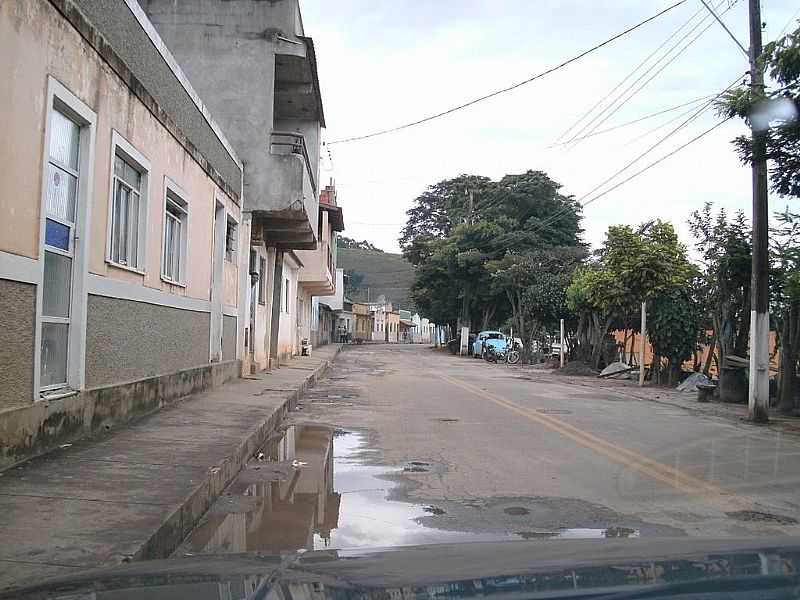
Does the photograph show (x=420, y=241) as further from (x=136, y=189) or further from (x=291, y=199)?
Result: (x=136, y=189)

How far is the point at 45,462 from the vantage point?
21.8ft

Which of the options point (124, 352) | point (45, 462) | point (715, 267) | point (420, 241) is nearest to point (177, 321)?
point (124, 352)

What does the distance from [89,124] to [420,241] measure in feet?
163

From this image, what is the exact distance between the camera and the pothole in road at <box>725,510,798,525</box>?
20.3 feet

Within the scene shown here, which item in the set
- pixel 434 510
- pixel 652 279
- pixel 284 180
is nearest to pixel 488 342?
pixel 652 279

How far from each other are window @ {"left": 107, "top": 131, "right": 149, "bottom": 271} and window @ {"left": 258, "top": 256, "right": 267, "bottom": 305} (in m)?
10.6

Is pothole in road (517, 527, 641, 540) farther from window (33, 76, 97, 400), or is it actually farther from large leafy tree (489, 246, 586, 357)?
large leafy tree (489, 246, 586, 357)

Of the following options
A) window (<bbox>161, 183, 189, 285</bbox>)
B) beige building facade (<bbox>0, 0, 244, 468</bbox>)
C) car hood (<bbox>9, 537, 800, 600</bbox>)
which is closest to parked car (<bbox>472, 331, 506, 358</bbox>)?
beige building facade (<bbox>0, 0, 244, 468</bbox>)

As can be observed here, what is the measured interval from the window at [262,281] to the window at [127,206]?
34.7 feet

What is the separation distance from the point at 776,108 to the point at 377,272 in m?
122

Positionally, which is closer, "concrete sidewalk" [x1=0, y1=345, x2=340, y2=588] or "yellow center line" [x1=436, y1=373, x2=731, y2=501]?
"concrete sidewalk" [x1=0, y1=345, x2=340, y2=588]

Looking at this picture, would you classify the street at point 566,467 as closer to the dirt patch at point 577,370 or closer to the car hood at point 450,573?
the car hood at point 450,573

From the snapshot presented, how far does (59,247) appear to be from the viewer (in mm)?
7473

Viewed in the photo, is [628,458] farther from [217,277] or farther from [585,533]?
[217,277]
